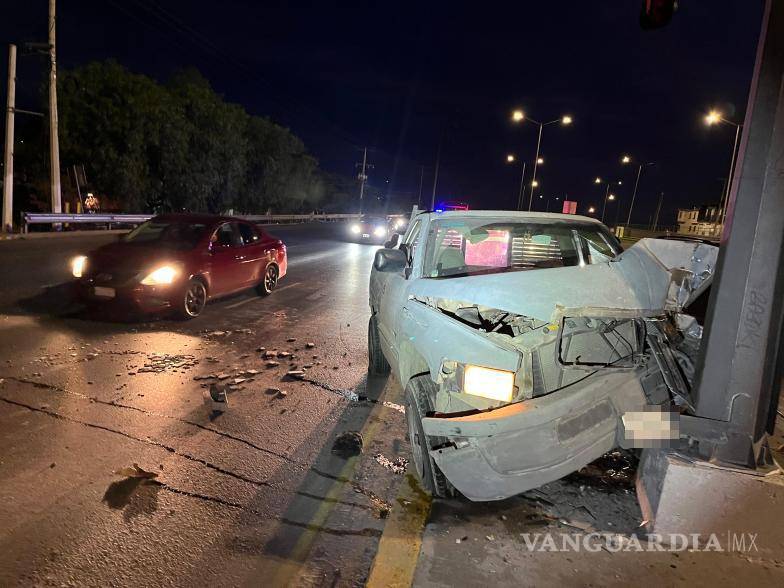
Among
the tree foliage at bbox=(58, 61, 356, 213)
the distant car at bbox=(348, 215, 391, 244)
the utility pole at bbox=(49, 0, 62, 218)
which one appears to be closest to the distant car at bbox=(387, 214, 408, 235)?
the distant car at bbox=(348, 215, 391, 244)

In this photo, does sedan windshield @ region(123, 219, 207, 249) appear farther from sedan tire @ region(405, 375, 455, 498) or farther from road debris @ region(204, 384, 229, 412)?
sedan tire @ region(405, 375, 455, 498)

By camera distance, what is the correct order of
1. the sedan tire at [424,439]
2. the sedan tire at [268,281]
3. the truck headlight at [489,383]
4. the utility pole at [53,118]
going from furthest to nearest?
the utility pole at [53,118]
the sedan tire at [268,281]
the sedan tire at [424,439]
the truck headlight at [489,383]

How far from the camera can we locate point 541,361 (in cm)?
351

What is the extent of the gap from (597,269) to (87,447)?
3.99 m

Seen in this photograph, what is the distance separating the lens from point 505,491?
10.7 ft

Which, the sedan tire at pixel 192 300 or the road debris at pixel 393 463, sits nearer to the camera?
the road debris at pixel 393 463

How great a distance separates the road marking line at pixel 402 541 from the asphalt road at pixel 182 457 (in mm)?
87

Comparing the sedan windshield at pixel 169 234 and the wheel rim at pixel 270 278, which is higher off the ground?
the sedan windshield at pixel 169 234

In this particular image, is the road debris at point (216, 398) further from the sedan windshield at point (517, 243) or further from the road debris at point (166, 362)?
the sedan windshield at point (517, 243)

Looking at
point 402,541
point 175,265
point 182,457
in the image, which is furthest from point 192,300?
point 402,541

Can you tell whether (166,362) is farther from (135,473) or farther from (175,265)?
(135,473)

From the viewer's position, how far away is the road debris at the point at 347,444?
4.41m

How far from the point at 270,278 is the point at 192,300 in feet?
9.25

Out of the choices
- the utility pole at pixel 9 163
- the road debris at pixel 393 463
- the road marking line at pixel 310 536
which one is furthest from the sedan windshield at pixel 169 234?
the utility pole at pixel 9 163
